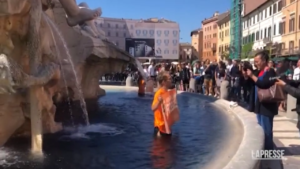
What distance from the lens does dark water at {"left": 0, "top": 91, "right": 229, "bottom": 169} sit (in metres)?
4.46

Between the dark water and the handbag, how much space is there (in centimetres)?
97

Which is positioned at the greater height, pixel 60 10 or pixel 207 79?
pixel 60 10

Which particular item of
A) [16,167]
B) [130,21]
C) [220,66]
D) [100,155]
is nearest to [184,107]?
[220,66]

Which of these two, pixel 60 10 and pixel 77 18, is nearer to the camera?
pixel 77 18

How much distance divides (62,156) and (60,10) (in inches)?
259

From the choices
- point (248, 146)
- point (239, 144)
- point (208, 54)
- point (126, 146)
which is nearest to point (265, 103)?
point (239, 144)

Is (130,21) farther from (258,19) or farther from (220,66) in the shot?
(220,66)

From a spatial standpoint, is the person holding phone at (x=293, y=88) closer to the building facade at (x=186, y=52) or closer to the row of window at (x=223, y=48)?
the row of window at (x=223, y=48)

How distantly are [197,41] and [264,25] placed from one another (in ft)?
214

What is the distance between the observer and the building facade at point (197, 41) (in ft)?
367

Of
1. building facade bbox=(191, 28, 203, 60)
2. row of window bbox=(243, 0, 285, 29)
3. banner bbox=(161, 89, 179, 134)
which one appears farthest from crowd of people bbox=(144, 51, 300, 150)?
building facade bbox=(191, 28, 203, 60)

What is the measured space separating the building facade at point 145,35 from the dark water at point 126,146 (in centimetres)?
5777

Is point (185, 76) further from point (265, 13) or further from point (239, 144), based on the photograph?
point (265, 13)

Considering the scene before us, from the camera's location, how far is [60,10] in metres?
10.5
